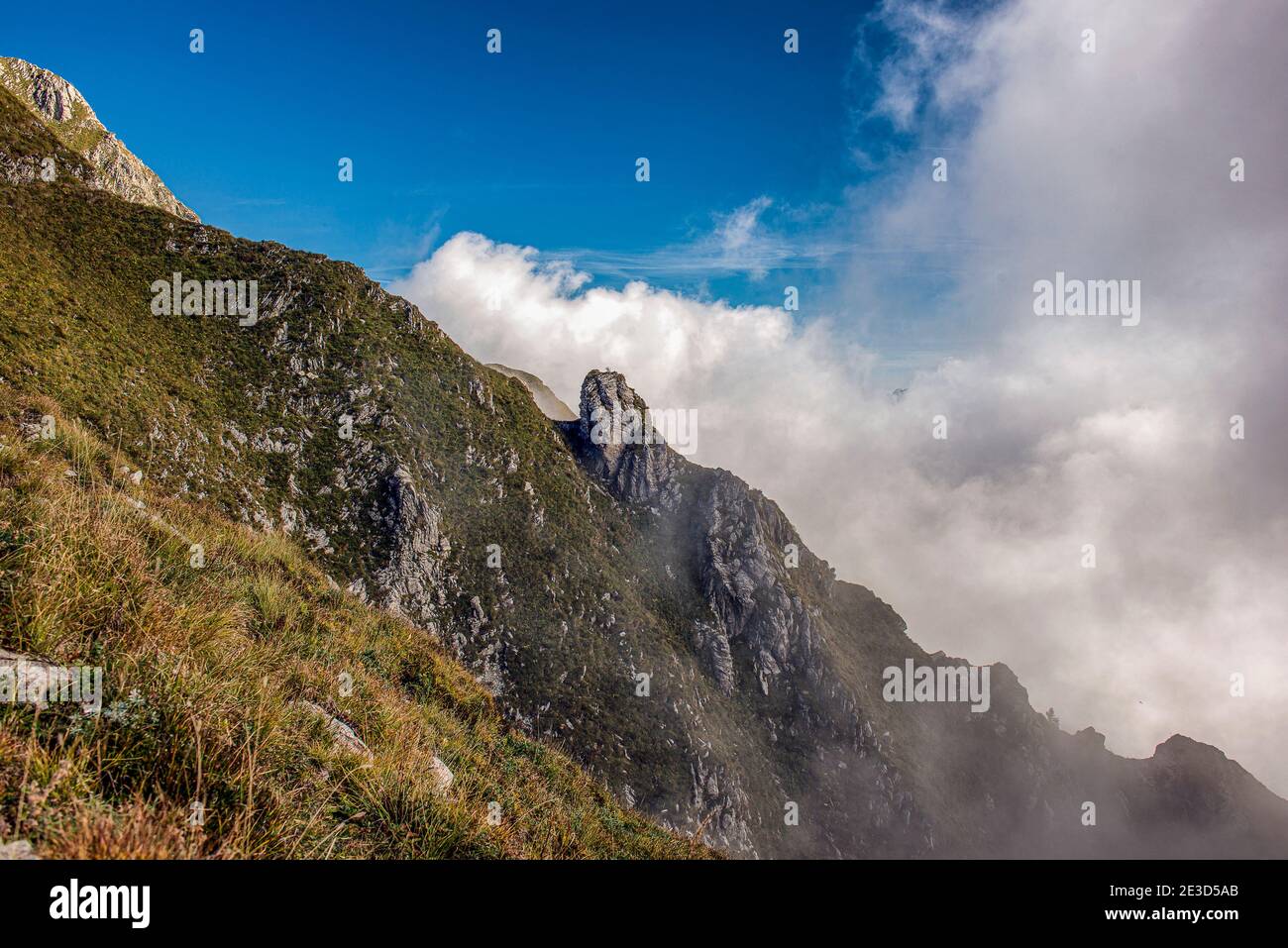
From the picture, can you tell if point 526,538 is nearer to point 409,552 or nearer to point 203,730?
point 409,552

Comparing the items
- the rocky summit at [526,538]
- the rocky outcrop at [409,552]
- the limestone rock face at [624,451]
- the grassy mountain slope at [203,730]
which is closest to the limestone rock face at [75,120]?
the rocky summit at [526,538]

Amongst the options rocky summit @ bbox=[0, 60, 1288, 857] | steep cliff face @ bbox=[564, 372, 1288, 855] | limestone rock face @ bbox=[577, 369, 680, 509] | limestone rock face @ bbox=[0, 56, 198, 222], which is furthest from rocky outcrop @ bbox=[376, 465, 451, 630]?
limestone rock face @ bbox=[0, 56, 198, 222]

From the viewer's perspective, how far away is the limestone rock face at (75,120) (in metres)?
177

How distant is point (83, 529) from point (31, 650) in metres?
1.77

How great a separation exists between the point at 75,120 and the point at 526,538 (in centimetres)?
25897

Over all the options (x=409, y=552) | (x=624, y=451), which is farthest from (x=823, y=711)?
(x=409, y=552)

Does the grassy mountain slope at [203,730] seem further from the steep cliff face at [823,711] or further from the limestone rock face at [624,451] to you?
the limestone rock face at [624,451]

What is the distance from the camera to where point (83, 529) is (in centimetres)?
491

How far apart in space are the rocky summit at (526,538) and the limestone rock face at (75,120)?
492 ft

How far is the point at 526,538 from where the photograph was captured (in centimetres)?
8694

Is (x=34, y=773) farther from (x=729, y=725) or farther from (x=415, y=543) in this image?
(x=729, y=725)

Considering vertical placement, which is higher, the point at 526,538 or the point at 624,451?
the point at 624,451
